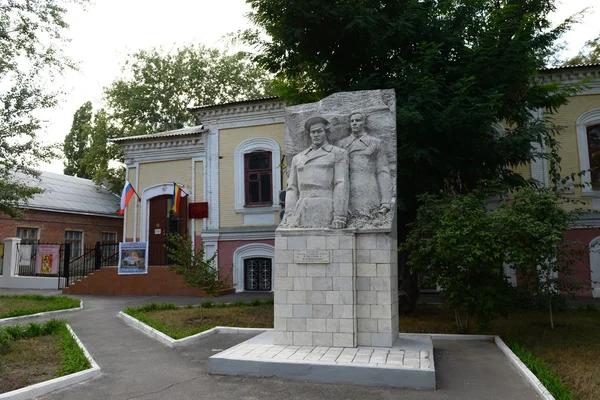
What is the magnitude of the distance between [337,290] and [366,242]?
2.54 feet

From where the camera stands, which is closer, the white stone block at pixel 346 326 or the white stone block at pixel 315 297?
the white stone block at pixel 346 326

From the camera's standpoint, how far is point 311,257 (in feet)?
21.8

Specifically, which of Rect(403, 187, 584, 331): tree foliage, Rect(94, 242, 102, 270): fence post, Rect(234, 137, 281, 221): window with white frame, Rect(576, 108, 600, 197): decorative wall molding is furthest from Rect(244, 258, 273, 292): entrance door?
Rect(576, 108, 600, 197): decorative wall molding

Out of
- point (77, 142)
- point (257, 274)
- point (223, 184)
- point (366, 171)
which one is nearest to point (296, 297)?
A: point (366, 171)

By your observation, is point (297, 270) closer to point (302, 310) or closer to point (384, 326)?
point (302, 310)

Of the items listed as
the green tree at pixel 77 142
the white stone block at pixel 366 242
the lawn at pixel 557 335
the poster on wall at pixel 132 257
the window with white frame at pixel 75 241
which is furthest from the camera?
the green tree at pixel 77 142

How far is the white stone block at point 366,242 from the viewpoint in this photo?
6574 millimetres

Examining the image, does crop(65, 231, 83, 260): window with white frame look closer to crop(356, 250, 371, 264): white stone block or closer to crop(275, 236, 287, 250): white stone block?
crop(275, 236, 287, 250): white stone block

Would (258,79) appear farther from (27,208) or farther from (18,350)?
(18,350)

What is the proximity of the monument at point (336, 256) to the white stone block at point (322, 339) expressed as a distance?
13 millimetres

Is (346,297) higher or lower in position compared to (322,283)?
lower

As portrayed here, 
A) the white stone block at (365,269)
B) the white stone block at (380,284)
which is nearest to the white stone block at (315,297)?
the white stone block at (365,269)

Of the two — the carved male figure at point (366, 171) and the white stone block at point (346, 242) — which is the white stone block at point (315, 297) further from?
the carved male figure at point (366, 171)

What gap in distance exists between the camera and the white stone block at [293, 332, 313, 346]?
257 inches
